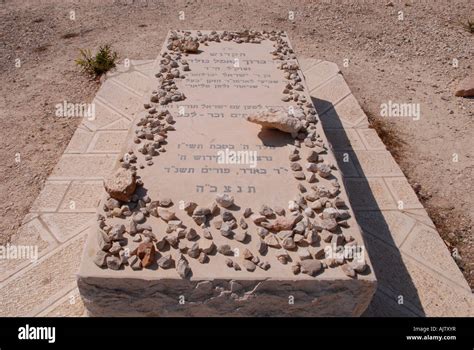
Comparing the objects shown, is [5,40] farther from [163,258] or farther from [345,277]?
[345,277]

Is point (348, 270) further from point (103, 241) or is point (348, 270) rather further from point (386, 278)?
point (103, 241)

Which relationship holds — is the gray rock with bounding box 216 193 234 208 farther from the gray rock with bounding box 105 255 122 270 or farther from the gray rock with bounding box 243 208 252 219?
the gray rock with bounding box 105 255 122 270

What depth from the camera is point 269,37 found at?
16.1 feet

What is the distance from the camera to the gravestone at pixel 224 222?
2.18 m

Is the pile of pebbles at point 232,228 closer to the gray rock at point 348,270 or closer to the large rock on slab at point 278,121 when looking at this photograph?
the gray rock at point 348,270

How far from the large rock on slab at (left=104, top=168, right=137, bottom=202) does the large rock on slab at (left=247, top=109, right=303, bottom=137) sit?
1.10 meters

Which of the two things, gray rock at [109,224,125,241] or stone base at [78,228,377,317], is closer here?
stone base at [78,228,377,317]

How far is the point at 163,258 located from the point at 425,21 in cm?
690

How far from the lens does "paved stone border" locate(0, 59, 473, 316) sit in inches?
108

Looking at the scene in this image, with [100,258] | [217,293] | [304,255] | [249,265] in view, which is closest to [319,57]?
[304,255]

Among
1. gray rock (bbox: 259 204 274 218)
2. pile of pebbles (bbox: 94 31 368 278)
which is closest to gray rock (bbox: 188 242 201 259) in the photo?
pile of pebbles (bbox: 94 31 368 278)

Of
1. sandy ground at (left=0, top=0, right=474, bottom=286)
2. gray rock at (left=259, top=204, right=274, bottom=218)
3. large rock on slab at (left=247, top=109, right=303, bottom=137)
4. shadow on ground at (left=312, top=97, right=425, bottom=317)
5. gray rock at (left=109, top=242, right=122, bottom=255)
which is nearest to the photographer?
gray rock at (left=109, top=242, right=122, bottom=255)

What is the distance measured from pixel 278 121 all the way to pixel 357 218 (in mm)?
1071
